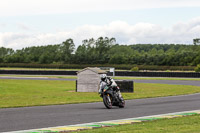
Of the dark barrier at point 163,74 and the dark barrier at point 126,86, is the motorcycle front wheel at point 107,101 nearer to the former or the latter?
the dark barrier at point 126,86

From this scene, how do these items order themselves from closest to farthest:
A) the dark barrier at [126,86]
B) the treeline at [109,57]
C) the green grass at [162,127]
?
the green grass at [162,127] → the dark barrier at [126,86] → the treeline at [109,57]

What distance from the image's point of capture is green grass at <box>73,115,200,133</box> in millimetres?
10164

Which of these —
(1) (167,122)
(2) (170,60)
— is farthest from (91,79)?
Answer: (2) (170,60)

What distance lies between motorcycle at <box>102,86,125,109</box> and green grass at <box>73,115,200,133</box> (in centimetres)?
450

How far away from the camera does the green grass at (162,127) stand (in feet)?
33.3

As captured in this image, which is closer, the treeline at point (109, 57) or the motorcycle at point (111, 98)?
the motorcycle at point (111, 98)

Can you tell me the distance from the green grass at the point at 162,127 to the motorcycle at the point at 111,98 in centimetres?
450

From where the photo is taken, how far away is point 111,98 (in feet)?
56.4

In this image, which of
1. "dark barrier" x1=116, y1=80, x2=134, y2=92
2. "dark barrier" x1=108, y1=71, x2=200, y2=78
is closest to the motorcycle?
"dark barrier" x1=116, y1=80, x2=134, y2=92

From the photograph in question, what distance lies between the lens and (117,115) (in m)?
14.3

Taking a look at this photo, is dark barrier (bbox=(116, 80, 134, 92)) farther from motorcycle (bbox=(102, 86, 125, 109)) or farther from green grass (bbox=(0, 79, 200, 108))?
motorcycle (bbox=(102, 86, 125, 109))

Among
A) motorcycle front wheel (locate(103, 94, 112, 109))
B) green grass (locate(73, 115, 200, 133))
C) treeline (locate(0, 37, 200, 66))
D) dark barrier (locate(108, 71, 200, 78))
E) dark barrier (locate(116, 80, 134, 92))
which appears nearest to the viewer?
green grass (locate(73, 115, 200, 133))

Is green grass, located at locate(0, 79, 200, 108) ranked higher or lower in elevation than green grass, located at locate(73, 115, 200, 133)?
lower

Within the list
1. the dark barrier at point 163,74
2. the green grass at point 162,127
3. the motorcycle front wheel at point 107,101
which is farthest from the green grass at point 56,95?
the dark barrier at point 163,74
